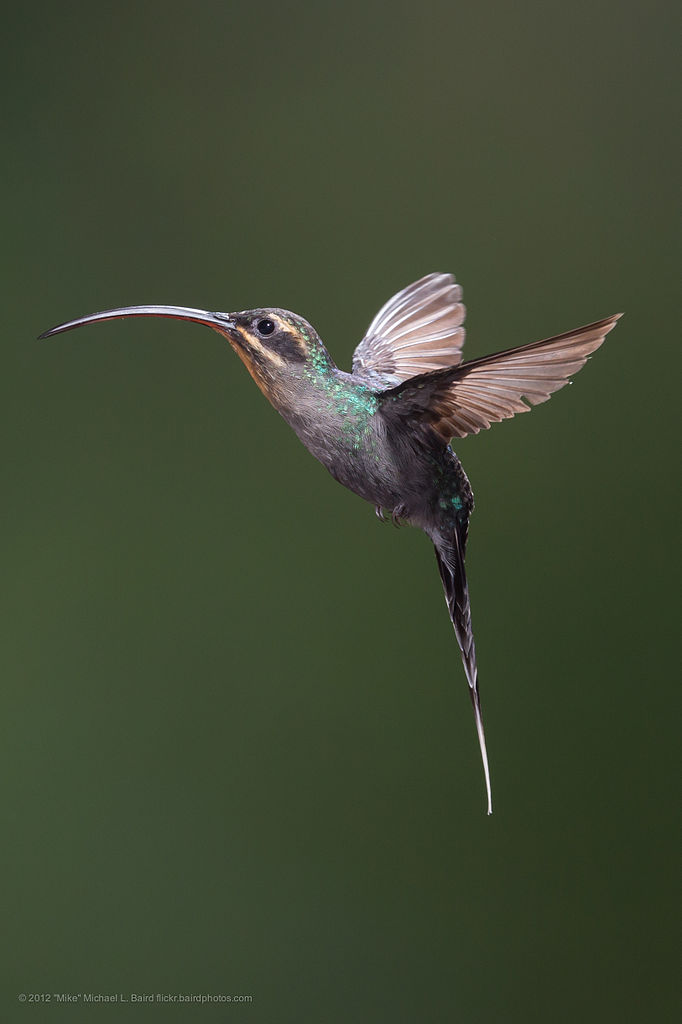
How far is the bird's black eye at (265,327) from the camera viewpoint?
583mm

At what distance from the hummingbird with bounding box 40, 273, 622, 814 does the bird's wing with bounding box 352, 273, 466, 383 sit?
100 millimetres

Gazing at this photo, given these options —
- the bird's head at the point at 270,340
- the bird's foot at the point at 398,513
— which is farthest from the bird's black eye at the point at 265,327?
the bird's foot at the point at 398,513

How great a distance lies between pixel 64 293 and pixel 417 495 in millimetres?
868

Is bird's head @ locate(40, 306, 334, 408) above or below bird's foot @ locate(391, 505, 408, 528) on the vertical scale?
above

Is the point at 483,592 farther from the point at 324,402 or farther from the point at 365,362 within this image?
the point at 324,402

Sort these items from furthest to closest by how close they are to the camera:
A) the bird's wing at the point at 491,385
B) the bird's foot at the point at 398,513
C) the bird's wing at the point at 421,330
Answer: the bird's wing at the point at 421,330
the bird's foot at the point at 398,513
the bird's wing at the point at 491,385

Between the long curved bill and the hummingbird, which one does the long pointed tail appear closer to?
the hummingbird

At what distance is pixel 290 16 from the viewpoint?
52.3 inches

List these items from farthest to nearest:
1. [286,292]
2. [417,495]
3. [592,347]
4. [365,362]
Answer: [286,292] → [365,362] → [417,495] → [592,347]

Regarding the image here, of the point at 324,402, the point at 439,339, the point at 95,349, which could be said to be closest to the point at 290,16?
the point at 95,349

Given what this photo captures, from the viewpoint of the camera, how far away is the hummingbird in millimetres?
554

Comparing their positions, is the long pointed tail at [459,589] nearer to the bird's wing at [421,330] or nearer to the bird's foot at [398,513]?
the bird's foot at [398,513]

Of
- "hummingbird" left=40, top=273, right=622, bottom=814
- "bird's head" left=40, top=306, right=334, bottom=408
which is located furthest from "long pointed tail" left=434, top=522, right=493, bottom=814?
"bird's head" left=40, top=306, right=334, bottom=408

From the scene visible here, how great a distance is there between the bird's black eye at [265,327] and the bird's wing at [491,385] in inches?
3.0
